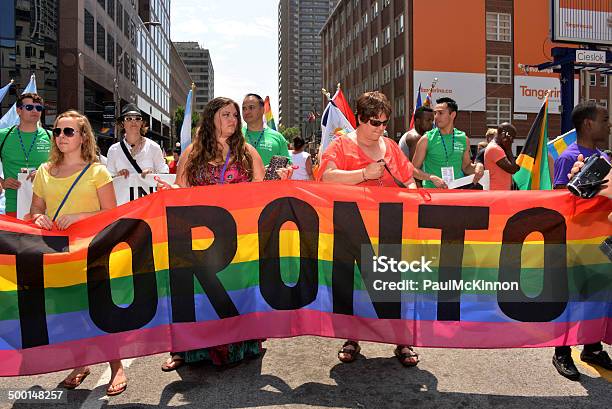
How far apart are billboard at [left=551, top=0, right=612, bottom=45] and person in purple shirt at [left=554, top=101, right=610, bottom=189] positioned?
22229 millimetres

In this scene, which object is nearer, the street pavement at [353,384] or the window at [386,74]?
the street pavement at [353,384]

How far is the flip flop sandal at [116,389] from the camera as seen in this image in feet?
11.7

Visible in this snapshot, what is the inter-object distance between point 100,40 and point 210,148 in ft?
133

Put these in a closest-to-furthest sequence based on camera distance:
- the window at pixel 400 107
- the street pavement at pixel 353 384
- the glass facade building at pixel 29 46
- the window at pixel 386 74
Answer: the street pavement at pixel 353 384 → the glass facade building at pixel 29 46 → the window at pixel 400 107 → the window at pixel 386 74

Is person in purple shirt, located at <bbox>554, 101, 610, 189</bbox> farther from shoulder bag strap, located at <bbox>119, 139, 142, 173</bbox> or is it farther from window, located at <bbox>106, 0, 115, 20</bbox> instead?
window, located at <bbox>106, 0, 115, 20</bbox>

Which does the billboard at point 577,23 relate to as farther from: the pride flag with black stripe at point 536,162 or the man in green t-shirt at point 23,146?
the man in green t-shirt at point 23,146

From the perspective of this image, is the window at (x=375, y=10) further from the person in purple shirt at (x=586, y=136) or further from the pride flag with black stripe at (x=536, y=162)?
the person in purple shirt at (x=586, y=136)

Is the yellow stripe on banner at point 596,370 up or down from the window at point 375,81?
down

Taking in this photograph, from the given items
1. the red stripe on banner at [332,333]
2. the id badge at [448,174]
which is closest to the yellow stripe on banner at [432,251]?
the red stripe on banner at [332,333]

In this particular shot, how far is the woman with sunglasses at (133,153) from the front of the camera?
6.65m

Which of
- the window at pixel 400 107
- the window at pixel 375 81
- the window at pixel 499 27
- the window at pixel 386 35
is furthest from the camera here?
the window at pixel 375 81

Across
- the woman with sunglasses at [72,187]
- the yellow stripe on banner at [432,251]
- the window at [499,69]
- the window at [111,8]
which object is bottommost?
the yellow stripe on banner at [432,251]

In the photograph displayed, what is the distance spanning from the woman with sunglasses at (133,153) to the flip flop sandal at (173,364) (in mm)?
3040

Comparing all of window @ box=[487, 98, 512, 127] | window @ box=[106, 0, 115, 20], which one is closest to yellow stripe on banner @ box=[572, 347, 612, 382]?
window @ box=[487, 98, 512, 127]
